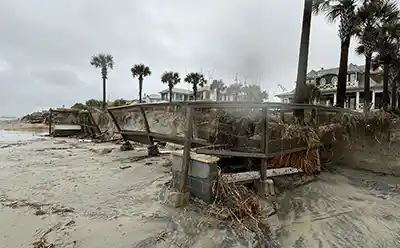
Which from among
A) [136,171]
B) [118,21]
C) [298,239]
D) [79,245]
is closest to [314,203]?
[298,239]

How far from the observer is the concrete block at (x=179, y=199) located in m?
3.85

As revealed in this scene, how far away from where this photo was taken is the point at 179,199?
3.86 meters

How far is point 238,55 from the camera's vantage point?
832 centimetres

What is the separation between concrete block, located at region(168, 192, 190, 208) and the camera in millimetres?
3846

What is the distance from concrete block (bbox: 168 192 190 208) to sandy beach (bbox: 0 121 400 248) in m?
0.10

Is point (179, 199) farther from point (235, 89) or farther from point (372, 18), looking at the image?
point (372, 18)

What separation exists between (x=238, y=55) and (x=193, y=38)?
4948mm

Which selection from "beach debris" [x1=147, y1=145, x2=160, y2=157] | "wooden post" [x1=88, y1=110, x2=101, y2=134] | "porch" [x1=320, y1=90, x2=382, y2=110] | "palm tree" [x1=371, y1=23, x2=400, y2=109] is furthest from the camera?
"porch" [x1=320, y1=90, x2=382, y2=110]

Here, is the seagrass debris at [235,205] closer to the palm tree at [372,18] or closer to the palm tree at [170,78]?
the palm tree at [372,18]

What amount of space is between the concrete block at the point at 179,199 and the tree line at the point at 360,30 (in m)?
5.35

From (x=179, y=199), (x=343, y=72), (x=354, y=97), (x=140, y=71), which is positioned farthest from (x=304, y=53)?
(x=140, y=71)

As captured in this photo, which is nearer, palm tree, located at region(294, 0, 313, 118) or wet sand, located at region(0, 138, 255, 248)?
wet sand, located at region(0, 138, 255, 248)

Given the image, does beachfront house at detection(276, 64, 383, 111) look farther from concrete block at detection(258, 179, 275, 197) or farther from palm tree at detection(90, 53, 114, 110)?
palm tree at detection(90, 53, 114, 110)

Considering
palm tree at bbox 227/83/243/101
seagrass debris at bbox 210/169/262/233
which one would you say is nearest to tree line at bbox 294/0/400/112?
palm tree at bbox 227/83/243/101
